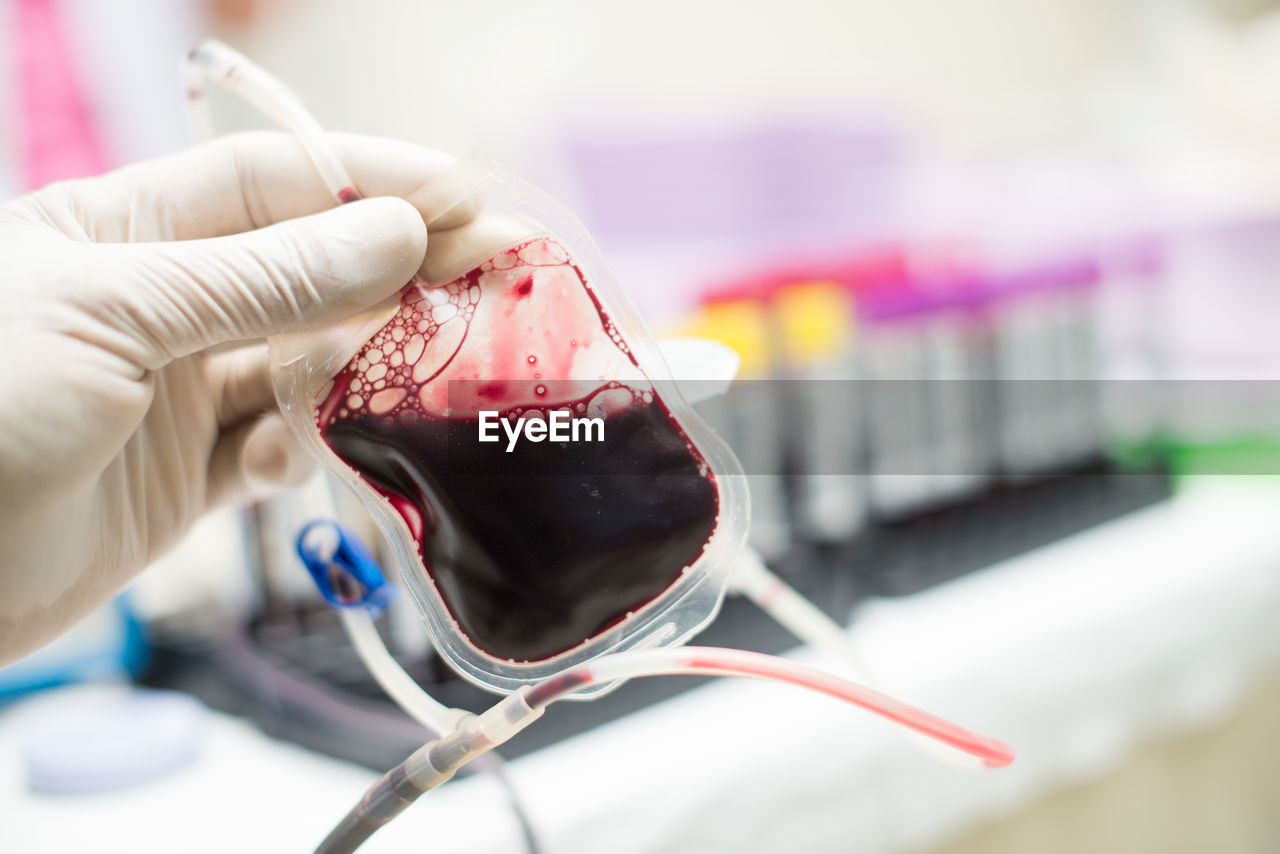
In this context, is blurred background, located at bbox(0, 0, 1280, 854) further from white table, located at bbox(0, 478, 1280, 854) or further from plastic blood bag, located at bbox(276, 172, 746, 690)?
plastic blood bag, located at bbox(276, 172, 746, 690)

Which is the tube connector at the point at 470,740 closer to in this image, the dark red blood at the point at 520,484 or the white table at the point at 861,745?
the dark red blood at the point at 520,484

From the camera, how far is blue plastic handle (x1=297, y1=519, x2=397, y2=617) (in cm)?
38

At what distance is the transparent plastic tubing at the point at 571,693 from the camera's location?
291mm

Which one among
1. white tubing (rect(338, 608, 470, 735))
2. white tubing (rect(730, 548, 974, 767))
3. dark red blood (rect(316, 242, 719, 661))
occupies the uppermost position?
dark red blood (rect(316, 242, 719, 661))

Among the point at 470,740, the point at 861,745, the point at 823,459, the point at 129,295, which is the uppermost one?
the point at 129,295

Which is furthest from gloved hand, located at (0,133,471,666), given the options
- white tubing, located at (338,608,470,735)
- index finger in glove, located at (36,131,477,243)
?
white tubing, located at (338,608,470,735)

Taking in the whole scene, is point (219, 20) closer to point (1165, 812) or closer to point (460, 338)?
point (460, 338)

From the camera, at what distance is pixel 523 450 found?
12.3 inches

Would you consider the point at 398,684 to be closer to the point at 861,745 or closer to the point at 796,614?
the point at 796,614

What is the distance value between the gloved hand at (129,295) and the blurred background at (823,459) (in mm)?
138

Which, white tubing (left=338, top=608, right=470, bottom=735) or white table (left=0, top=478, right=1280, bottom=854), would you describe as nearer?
white tubing (left=338, top=608, right=470, bottom=735)

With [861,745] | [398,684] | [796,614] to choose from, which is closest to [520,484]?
[398,684]

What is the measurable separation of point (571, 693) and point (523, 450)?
0.09 m

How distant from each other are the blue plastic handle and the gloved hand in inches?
3.7
